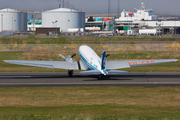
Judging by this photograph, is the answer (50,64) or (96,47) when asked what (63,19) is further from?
(50,64)

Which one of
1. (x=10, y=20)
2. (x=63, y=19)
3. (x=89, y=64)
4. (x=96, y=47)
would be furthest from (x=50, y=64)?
(x=10, y=20)

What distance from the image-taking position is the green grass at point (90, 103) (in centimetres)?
1608

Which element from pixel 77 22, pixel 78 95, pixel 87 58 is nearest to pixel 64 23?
pixel 77 22

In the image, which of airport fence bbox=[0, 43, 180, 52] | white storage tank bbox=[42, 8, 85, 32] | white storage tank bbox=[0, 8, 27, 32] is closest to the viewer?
airport fence bbox=[0, 43, 180, 52]

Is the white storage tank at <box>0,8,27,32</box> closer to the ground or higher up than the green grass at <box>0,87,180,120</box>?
higher up

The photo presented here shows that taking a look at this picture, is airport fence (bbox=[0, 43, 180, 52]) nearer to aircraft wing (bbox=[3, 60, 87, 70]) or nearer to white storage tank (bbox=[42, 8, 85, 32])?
aircraft wing (bbox=[3, 60, 87, 70])

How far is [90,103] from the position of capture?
20266mm

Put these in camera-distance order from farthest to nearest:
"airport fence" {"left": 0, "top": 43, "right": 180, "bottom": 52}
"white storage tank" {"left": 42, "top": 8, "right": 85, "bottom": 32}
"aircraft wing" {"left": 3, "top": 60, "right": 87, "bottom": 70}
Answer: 1. "white storage tank" {"left": 42, "top": 8, "right": 85, "bottom": 32}
2. "airport fence" {"left": 0, "top": 43, "right": 180, "bottom": 52}
3. "aircraft wing" {"left": 3, "top": 60, "right": 87, "bottom": 70}

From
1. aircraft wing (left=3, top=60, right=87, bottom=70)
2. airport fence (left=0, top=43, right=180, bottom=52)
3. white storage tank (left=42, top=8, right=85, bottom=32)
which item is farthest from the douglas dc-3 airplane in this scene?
white storage tank (left=42, top=8, right=85, bottom=32)

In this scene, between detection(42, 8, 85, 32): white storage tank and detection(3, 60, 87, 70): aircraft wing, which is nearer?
detection(3, 60, 87, 70): aircraft wing

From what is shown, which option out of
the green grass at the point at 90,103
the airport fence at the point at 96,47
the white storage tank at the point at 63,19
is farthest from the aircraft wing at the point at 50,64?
the white storage tank at the point at 63,19

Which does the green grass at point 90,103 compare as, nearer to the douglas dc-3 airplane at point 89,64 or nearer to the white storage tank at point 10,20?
the douglas dc-3 airplane at point 89,64

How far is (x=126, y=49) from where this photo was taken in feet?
236

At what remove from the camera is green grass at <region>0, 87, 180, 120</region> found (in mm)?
16081
